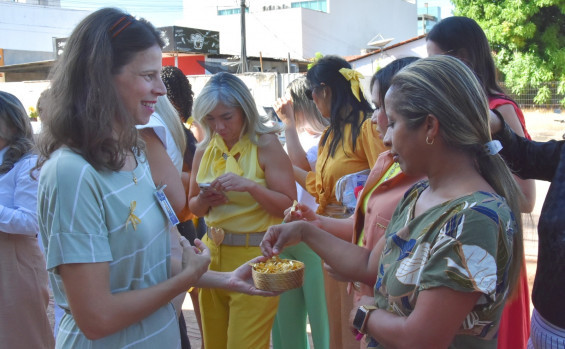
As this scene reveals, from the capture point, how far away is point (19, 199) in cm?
342

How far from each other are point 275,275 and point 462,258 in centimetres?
112

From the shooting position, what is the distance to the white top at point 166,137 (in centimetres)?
298

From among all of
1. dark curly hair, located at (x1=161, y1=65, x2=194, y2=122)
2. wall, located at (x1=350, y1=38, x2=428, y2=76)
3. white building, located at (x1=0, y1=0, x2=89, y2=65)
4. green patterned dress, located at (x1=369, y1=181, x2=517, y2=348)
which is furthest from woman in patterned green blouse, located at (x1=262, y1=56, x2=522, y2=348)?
white building, located at (x1=0, y1=0, x2=89, y2=65)

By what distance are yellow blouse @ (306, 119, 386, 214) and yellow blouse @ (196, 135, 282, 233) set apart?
1.39 feet

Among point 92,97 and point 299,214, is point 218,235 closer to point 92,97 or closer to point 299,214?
point 299,214

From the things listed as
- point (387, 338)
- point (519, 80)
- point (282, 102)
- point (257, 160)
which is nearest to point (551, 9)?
point (519, 80)

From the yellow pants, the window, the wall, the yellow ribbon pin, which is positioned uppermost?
the window

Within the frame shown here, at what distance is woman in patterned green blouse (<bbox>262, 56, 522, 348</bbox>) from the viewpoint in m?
1.54

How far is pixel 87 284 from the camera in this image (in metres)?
1.62

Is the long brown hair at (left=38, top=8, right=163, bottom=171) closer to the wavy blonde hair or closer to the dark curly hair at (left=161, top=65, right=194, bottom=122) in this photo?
the wavy blonde hair

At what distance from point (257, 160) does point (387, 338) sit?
2023 millimetres

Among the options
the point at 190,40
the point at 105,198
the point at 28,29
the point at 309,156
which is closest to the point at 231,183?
the point at 309,156

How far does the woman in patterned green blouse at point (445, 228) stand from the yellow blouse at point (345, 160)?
1.59 meters

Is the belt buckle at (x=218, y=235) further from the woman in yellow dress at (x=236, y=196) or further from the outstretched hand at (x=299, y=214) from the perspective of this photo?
the outstretched hand at (x=299, y=214)
